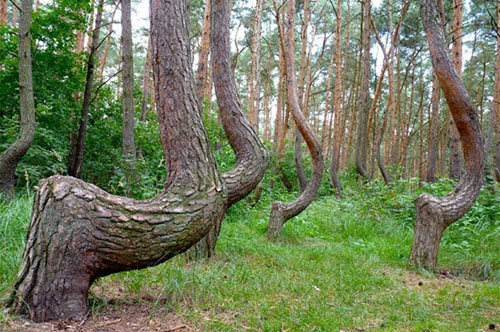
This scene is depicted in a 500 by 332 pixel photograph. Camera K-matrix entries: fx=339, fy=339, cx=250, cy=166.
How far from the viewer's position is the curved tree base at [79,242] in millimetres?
2131

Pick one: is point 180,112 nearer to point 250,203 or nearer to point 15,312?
point 15,312

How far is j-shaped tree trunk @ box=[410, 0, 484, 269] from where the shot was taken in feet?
14.0

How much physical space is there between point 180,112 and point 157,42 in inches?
23.7

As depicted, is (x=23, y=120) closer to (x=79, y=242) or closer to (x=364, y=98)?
(x=79, y=242)

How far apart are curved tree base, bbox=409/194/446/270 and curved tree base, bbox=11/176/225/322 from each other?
10.6 feet

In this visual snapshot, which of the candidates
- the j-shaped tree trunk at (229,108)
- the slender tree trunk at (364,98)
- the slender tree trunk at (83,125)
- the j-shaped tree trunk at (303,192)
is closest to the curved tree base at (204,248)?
the j-shaped tree trunk at (229,108)

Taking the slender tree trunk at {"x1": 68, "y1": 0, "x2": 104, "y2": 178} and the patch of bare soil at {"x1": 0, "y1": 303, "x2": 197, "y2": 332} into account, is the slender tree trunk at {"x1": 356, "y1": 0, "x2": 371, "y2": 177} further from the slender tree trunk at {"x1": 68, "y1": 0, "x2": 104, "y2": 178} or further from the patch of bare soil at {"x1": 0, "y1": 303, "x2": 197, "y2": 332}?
the patch of bare soil at {"x1": 0, "y1": 303, "x2": 197, "y2": 332}

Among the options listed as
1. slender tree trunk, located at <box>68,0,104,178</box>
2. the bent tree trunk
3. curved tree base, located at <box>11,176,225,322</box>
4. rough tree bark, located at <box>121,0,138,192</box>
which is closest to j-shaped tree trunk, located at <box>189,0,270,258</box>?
the bent tree trunk

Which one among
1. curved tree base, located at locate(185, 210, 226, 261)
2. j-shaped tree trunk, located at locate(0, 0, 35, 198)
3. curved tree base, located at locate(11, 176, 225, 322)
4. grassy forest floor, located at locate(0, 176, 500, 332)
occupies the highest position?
j-shaped tree trunk, located at locate(0, 0, 35, 198)

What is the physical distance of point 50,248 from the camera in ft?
7.02

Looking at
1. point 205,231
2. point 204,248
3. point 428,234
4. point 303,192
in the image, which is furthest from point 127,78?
point 428,234

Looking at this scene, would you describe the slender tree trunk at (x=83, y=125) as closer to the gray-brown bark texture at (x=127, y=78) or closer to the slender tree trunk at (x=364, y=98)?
the gray-brown bark texture at (x=127, y=78)

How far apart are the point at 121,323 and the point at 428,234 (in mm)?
3690

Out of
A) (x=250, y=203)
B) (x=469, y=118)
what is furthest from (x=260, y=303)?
(x=250, y=203)
